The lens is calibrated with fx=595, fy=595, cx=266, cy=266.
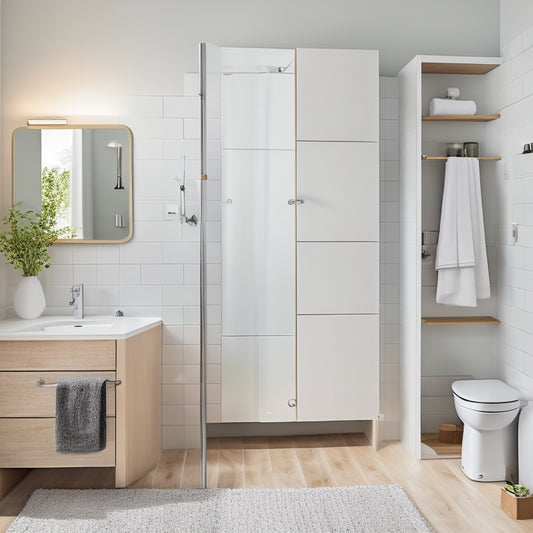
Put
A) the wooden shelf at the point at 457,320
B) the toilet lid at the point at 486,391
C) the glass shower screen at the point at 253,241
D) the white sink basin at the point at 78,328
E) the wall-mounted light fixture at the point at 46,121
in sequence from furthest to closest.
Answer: the wooden shelf at the point at 457,320
the wall-mounted light fixture at the point at 46,121
the glass shower screen at the point at 253,241
the toilet lid at the point at 486,391
the white sink basin at the point at 78,328

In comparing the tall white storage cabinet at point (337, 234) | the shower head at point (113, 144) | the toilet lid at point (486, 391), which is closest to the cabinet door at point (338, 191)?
the tall white storage cabinet at point (337, 234)

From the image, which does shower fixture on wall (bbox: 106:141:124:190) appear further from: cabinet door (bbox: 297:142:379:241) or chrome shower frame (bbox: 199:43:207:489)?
cabinet door (bbox: 297:142:379:241)

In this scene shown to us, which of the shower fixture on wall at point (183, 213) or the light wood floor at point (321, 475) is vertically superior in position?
the shower fixture on wall at point (183, 213)

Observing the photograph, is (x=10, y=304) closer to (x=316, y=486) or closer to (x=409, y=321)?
(x=316, y=486)

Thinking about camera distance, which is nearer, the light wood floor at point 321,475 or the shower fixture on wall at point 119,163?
the light wood floor at point 321,475

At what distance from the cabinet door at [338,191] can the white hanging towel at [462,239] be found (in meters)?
0.41

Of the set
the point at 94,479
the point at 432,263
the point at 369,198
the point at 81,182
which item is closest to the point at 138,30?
the point at 81,182

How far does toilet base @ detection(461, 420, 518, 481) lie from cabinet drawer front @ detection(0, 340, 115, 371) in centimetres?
183

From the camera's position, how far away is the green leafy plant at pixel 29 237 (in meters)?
3.17

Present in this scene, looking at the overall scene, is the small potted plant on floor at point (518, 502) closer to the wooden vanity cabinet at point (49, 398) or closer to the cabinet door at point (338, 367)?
the cabinet door at point (338, 367)

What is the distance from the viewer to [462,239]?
10.8 feet

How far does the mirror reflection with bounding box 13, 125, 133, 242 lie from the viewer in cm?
332

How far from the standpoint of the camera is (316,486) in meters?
2.90

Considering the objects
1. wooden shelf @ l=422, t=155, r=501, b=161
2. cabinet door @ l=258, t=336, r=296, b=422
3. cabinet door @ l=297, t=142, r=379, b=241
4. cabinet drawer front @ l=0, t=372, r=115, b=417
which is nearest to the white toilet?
cabinet door @ l=258, t=336, r=296, b=422
